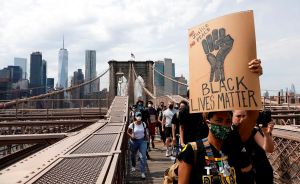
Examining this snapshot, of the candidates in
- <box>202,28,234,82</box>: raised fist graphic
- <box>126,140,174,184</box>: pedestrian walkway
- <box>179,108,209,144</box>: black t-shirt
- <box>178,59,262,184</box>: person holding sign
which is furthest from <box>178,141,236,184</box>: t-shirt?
<box>126,140,174,184</box>: pedestrian walkway

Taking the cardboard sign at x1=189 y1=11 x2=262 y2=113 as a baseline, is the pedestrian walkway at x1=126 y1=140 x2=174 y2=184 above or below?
below

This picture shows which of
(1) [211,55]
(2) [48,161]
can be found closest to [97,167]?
(2) [48,161]

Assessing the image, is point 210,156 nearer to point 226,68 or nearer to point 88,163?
point 226,68

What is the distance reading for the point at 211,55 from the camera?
7.87ft

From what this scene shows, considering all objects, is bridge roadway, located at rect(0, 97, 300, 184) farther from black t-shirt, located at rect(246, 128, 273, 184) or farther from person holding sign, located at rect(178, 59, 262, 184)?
black t-shirt, located at rect(246, 128, 273, 184)

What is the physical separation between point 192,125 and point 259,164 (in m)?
2.22

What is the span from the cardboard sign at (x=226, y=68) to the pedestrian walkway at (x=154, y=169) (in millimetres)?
4849

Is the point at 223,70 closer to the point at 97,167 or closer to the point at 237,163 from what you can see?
the point at 237,163

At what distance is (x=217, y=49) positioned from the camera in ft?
7.80

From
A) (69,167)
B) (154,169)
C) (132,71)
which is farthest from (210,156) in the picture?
(132,71)

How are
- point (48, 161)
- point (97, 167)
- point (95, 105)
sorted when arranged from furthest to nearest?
point (95, 105) → point (48, 161) → point (97, 167)

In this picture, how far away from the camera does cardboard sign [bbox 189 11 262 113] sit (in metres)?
2.25

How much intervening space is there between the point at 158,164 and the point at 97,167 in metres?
5.84

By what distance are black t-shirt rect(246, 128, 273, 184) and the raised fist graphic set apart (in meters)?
0.89
